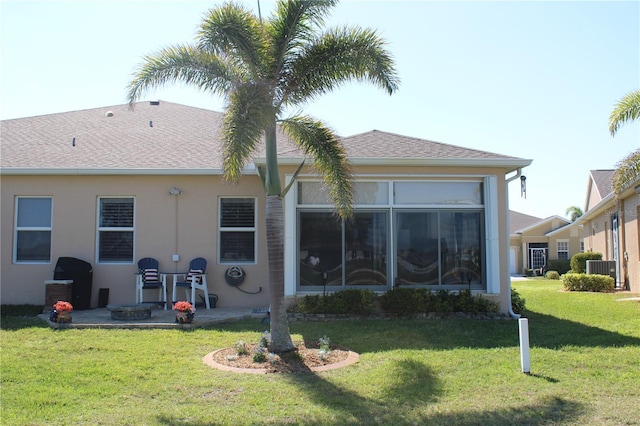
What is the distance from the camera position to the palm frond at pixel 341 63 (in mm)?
8055

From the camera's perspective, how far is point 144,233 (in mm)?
13047

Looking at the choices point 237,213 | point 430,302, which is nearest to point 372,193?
point 430,302

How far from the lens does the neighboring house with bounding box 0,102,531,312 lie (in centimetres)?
1152

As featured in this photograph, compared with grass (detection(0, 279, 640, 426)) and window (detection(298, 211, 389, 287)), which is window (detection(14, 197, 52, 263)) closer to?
grass (detection(0, 279, 640, 426))

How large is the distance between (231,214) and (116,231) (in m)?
2.73

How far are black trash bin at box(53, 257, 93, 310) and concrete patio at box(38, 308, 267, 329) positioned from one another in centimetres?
31

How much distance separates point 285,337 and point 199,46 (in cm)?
437

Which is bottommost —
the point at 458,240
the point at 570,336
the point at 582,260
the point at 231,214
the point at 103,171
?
the point at 570,336

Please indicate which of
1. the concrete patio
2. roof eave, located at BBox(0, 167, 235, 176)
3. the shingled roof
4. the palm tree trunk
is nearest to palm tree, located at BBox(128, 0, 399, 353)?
the palm tree trunk

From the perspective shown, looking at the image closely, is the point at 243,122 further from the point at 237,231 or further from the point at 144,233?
the point at 144,233

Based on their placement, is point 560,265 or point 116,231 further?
point 560,265

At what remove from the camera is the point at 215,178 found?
13.1m

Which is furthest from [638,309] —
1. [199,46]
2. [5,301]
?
[5,301]

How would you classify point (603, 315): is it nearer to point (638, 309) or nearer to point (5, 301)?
point (638, 309)
